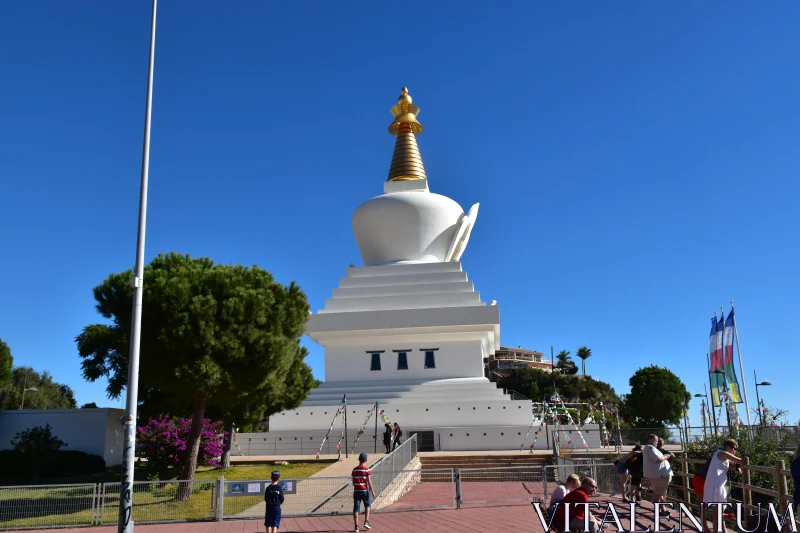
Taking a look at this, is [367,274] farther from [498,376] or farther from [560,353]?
[560,353]

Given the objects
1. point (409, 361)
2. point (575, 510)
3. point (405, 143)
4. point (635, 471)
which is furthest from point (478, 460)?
point (405, 143)

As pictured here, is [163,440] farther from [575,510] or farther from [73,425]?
[575,510]

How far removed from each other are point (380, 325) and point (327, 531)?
1995 centimetres

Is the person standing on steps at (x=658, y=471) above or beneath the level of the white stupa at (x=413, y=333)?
beneath

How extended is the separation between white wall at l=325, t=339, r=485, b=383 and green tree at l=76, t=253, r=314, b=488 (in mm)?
13621

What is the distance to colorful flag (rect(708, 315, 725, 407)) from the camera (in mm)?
32000

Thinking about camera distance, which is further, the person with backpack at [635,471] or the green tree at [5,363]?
the green tree at [5,363]

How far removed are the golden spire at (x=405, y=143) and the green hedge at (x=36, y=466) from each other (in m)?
23.2

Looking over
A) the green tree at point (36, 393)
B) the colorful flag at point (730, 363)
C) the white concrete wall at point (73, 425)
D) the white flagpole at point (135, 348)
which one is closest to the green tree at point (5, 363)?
the green tree at point (36, 393)

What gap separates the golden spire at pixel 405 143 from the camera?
39.0 metres

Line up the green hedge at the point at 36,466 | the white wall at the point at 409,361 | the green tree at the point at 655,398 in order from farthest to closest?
the green tree at the point at 655,398
the white wall at the point at 409,361
the green hedge at the point at 36,466

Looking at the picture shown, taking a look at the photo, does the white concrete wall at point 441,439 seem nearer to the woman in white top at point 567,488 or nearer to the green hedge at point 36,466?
the green hedge at point 36,466

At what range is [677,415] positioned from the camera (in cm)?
6950

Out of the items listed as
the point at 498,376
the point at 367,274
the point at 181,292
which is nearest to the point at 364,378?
the point at 367,274
